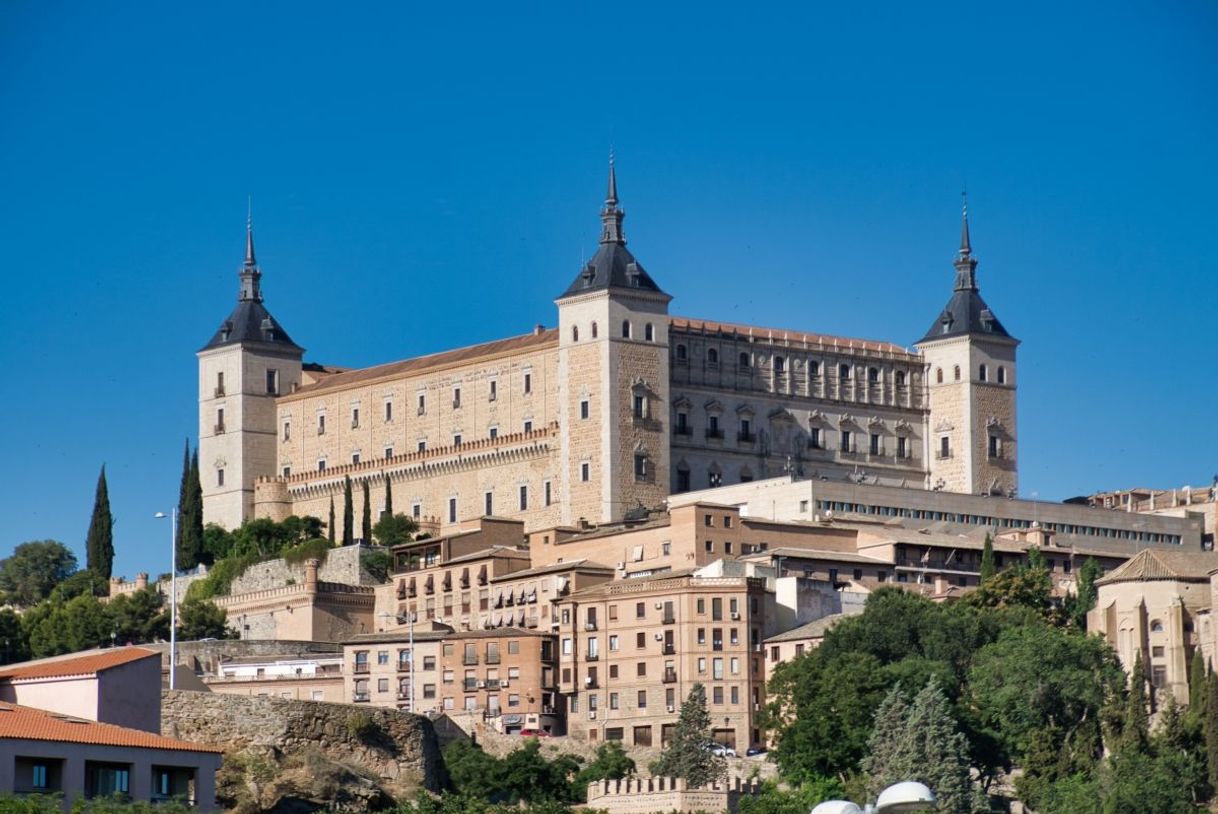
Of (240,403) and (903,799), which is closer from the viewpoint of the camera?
(903,799)

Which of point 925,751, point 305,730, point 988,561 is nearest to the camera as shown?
point 305,730

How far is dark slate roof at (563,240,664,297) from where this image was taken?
109625 mm

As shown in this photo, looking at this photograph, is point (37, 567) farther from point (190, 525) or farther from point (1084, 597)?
point (1084, 597)

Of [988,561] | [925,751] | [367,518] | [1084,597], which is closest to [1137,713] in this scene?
[925,751]

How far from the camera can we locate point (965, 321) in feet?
393

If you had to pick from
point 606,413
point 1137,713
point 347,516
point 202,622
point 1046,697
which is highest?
point 606,413

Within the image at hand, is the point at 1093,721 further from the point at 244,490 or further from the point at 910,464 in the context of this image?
the point at 244,490

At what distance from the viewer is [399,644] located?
9069cm

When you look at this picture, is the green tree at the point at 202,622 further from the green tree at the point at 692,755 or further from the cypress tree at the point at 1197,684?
the cypress tree at the point at 1197,684

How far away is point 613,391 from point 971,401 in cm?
1734

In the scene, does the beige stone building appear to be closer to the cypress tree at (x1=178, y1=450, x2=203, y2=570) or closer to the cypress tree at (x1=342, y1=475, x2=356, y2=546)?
the cypress tree at (x1=342, y1=475, x2=356, y2=546)

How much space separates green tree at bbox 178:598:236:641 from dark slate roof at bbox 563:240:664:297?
1858cm

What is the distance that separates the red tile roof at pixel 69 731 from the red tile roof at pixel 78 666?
200 centimetres

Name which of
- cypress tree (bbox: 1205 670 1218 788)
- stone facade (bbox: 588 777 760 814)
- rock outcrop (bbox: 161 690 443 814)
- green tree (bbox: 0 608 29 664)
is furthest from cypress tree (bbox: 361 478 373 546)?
rock outcrop (bbox: 161 690 443 814)
